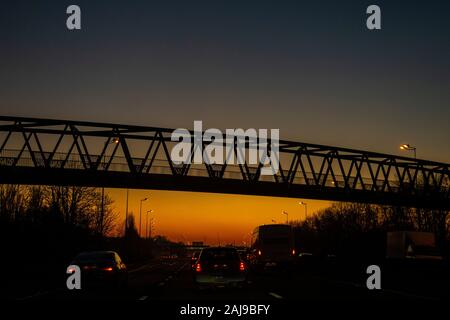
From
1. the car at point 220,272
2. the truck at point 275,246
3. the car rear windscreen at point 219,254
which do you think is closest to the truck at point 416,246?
the truck at point 275,246

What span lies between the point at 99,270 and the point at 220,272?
4.73 m

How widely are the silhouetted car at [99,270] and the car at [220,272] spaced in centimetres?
321

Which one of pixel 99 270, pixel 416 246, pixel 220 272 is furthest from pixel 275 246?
pixel 99 270

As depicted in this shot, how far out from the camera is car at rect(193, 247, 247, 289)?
73.7ft

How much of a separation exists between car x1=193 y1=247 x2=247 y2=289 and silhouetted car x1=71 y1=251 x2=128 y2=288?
321 centimetres

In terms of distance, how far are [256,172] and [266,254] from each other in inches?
603

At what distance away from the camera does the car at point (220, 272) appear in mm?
22469

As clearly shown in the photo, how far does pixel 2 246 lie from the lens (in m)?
45.0

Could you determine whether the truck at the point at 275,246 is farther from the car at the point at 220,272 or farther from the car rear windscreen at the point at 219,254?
the car at the point at 220,272

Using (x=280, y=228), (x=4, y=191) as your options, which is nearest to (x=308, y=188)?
(x=280, y=228)

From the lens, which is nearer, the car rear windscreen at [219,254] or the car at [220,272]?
the car at [220,272]

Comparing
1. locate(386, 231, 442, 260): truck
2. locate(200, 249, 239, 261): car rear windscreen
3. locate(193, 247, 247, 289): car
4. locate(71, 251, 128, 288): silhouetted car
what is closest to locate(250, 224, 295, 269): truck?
locate(386, 231, 442, 260): truck

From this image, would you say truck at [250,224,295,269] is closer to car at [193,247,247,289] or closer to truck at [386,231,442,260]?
truck at [386,231,442,260]
